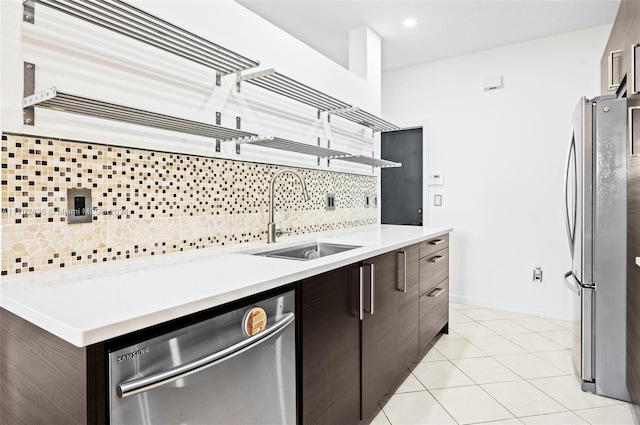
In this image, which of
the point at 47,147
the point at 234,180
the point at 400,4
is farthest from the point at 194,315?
the point at 400,4

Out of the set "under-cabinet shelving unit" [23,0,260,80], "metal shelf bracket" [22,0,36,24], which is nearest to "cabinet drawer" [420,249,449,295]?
"under-cabinet shelving unit" [23,0,260,80]

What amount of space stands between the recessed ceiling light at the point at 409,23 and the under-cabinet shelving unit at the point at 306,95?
2.93 ft

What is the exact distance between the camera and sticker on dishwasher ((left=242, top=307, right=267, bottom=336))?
105 cm

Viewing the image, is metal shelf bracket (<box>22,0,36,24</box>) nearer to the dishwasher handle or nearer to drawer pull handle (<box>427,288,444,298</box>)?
the dishwasher handle

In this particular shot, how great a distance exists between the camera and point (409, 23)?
10.3 feet

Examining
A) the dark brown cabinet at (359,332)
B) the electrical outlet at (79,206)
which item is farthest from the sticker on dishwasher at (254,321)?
the electrical outlet at (79,206)

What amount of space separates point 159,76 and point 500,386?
2424 mm

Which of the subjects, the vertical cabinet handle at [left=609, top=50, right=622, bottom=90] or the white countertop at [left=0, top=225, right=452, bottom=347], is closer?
the white countertop at [left=0, top=225, right=452, bottom=347]

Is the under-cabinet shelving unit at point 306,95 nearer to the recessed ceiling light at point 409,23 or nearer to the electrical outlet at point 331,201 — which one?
the electrical outlet at point 331,201

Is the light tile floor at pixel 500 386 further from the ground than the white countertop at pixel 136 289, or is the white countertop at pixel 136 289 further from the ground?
the white countertop at pixel 136 289

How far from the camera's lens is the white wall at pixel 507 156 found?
340cm

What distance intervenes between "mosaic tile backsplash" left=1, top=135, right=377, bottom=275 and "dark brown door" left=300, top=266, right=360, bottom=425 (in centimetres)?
66

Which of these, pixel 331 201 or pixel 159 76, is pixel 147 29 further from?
pixel 331 201

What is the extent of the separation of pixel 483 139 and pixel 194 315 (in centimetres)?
357
